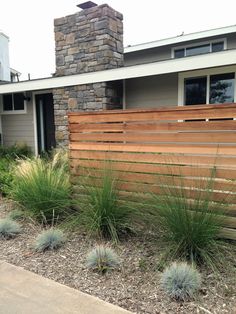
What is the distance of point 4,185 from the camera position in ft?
18.0

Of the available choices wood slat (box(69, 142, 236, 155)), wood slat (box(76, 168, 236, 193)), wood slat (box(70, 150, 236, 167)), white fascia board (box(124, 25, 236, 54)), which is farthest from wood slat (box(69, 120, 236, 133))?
white fascia board (box(124, 25, 236, 54))

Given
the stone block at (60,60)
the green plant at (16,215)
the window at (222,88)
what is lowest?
the green plant at (16,215)

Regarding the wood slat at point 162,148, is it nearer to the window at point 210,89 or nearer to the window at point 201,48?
the window at point 210,89

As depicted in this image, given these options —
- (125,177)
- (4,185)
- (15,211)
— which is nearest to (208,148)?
(125,177)

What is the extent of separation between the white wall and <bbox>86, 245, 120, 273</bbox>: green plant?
20319 millimetres

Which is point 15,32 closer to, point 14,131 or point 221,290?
point 14,131

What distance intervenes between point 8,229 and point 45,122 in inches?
276

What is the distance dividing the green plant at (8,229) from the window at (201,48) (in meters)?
9.16

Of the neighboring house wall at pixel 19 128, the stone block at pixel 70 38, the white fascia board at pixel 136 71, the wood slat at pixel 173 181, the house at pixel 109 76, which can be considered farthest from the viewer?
the neighboring house wall at pixel 19 128

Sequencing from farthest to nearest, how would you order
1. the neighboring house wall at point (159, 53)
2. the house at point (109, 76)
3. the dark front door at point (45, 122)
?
1. the neighboring house wall at point (159, 53)
2. the dark front door at point (45, 122)
3. the house at point (109, 76)

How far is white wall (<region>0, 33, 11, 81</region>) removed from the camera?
20.9 metres

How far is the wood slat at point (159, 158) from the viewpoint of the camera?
10.1ft

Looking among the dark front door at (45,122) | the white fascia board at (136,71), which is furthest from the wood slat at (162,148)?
the dark front door at (45,122)

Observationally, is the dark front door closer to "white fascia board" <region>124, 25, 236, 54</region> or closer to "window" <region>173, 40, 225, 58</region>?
"white fascia board" <region>124, 25, 236, 54</region>
